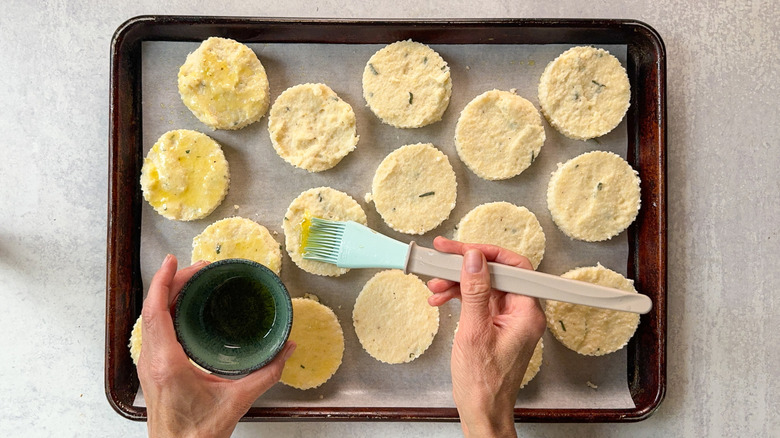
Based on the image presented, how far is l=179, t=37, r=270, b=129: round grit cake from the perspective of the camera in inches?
78.1

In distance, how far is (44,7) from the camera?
2096 millimetres

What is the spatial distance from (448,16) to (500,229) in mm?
819

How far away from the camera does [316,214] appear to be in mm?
2010

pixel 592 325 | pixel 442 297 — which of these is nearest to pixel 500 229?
pixel 442 297

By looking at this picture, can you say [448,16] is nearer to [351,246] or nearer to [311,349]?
[351,246]

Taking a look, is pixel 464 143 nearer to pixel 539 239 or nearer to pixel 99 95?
pixel 539 239

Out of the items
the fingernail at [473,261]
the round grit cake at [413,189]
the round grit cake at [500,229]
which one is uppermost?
the round grit cake at [413,189]

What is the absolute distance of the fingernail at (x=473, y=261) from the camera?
5.26ft

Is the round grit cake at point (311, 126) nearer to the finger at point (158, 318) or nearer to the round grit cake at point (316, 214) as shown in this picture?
the round grit cake at point (316, 214)

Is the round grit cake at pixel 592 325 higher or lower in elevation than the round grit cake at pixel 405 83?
lower

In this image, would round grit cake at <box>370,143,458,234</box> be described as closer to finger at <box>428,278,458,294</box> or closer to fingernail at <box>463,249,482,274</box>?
finger at <box>428,278,458,294</box>

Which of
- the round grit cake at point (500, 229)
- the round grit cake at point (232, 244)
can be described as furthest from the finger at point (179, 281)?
the round grit cake at point (500, 229)

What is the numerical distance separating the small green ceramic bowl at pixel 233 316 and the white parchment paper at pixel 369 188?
244mm

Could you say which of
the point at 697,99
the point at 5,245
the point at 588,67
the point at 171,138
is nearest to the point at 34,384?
the point at 5,245
